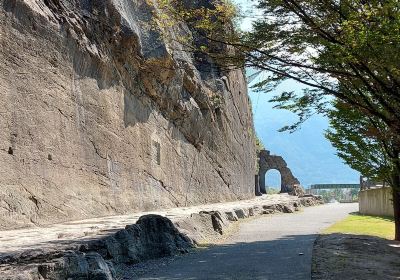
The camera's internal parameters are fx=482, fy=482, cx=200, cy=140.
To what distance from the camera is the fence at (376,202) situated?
23.7 metres

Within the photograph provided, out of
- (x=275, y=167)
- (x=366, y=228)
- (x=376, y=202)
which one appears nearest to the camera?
(x=366, y=228)

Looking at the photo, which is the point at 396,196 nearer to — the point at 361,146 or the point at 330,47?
the point at 361,146

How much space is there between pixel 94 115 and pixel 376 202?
18.3 meters

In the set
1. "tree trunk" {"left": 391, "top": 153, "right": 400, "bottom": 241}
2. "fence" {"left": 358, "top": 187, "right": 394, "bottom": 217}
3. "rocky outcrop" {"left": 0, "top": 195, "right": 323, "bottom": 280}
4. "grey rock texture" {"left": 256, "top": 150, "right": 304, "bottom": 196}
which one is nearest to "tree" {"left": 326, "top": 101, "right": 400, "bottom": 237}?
"tree trunk" {"left": 391, "top": 153, "right": 400, "bottom": 241}

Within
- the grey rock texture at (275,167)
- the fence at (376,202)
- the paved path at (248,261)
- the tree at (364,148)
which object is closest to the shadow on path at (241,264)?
the paved path at (248,261)

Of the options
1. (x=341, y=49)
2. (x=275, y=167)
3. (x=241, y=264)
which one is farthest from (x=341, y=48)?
(x=275, y=167)

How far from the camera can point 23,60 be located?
33.4 ft

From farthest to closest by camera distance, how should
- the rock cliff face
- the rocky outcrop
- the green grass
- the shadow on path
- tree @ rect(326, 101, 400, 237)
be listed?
the green grass, tree @ rect(326, 101, 400, 237), the rock cliff face, the shadow on path, the rocky outcrop

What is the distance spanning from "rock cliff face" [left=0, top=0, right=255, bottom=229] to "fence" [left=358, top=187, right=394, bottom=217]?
8.66 meters

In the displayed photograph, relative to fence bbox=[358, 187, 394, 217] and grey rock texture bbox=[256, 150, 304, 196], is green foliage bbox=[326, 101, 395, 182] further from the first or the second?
grey rock texture bbox=[256, 150, 304, 196]

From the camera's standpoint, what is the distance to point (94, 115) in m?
13.0

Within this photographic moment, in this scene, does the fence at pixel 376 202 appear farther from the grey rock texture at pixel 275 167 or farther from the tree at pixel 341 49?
the grey rock texture at pixel 275 167

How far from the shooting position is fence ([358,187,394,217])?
2370 centimetres

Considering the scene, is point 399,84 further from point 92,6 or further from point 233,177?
point 233,177
